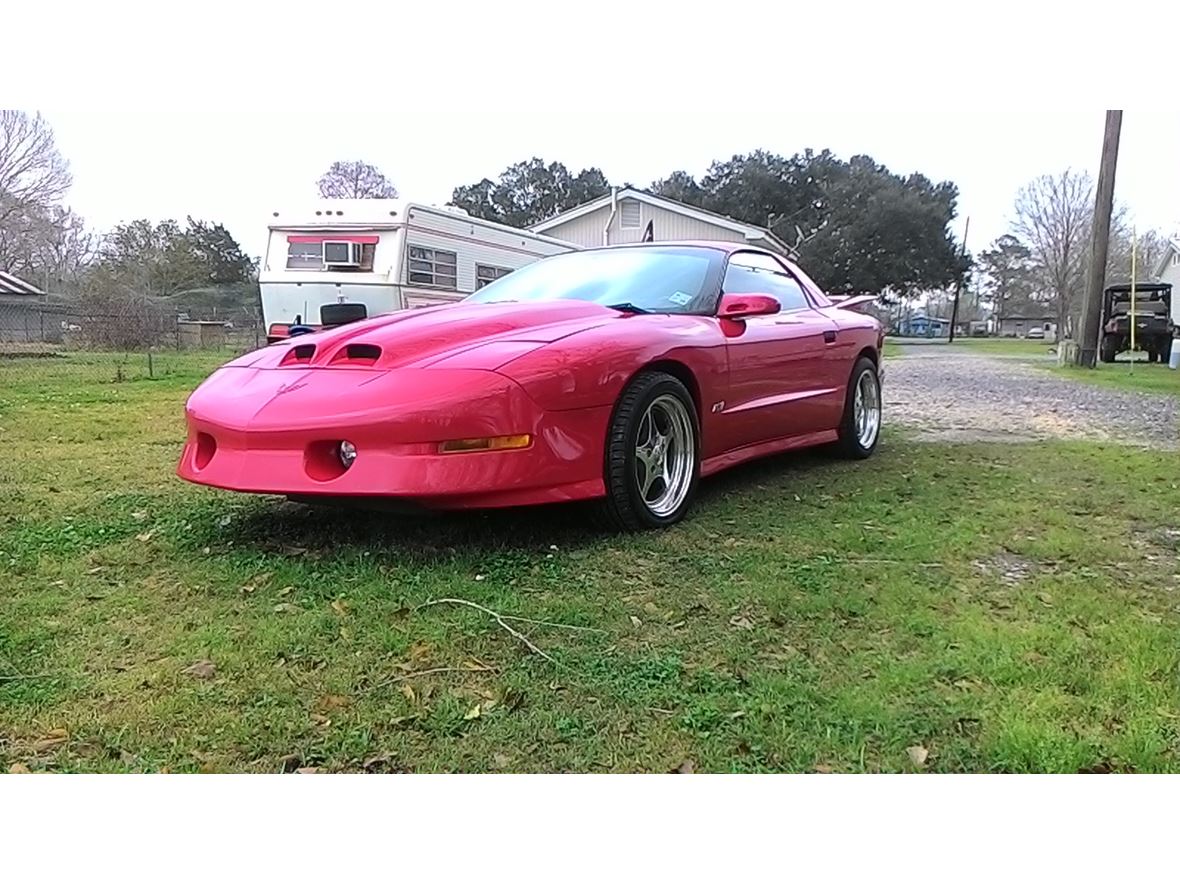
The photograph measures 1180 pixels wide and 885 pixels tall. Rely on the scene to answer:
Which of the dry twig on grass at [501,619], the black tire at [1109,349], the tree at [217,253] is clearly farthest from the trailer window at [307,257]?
the black tire at [1109,349]

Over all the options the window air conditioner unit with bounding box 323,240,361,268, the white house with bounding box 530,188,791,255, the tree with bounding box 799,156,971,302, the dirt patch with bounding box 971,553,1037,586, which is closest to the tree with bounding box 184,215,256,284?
the window air conditioner unit with bounding box 323,240,361,268

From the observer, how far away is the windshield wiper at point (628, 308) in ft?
8.48

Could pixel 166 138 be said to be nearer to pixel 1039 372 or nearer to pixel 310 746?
pixel 310 746

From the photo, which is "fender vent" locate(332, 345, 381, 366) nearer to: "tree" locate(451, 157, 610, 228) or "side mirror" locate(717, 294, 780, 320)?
"side mirror" locate(717, 294, 780, 320)

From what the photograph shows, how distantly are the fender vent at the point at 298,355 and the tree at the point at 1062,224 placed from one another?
3.97 metres

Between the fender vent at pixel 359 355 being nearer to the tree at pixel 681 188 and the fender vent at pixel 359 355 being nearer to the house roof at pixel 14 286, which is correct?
the house roof at pixel 14 286

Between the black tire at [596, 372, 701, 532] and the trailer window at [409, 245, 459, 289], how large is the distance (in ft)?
21.0

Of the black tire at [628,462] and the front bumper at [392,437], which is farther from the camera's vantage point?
the black tire at [628,462]

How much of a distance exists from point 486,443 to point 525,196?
9.50m

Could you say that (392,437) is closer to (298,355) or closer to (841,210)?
(298,355)

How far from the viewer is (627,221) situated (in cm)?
1110

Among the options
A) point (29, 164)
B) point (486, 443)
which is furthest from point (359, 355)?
point (29, 164)

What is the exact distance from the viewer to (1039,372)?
9.98 meters

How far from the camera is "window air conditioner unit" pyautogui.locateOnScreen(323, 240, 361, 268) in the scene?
8.32 meters
